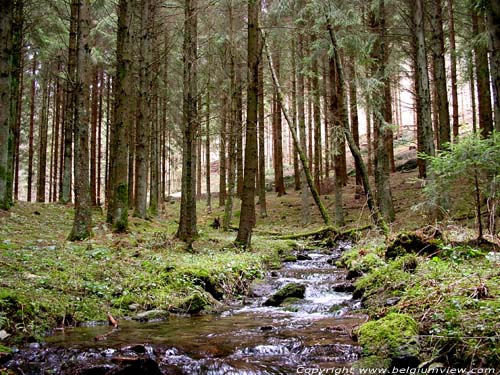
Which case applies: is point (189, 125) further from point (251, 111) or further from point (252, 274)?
point (252, 274)

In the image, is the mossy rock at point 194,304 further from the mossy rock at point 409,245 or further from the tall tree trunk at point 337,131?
the tall tree trunk at point 337,131

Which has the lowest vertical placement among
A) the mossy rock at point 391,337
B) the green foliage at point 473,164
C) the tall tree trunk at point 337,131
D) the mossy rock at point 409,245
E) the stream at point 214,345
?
the stream at point 214,345

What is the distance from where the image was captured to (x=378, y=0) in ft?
50.5

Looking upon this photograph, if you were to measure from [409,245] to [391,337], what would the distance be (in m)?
3.83

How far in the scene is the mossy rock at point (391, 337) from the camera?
12.8ft

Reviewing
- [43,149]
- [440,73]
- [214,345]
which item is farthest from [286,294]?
Result: [43,149]

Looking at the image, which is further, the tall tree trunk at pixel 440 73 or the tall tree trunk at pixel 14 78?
the tall tree trunk at pixel 14 78

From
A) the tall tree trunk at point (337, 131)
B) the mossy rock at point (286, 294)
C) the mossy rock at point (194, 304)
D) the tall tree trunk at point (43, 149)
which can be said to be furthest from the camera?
the tall tree trunk at point (43, 149)

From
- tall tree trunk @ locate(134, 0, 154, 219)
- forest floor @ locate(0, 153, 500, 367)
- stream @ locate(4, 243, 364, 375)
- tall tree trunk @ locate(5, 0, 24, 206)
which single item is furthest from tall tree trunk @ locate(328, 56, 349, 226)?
tall tree trunk @ locate(5, 0, 24, 206)

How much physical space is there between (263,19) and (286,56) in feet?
14.8

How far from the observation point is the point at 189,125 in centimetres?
1161

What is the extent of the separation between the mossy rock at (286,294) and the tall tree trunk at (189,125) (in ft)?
15.4

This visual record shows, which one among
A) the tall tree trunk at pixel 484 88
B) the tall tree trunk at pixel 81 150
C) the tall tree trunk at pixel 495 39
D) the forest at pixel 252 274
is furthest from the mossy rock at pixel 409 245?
the tall tree trunk at pixel 484 88

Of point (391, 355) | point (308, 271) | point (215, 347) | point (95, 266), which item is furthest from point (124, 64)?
point (391, 355)
